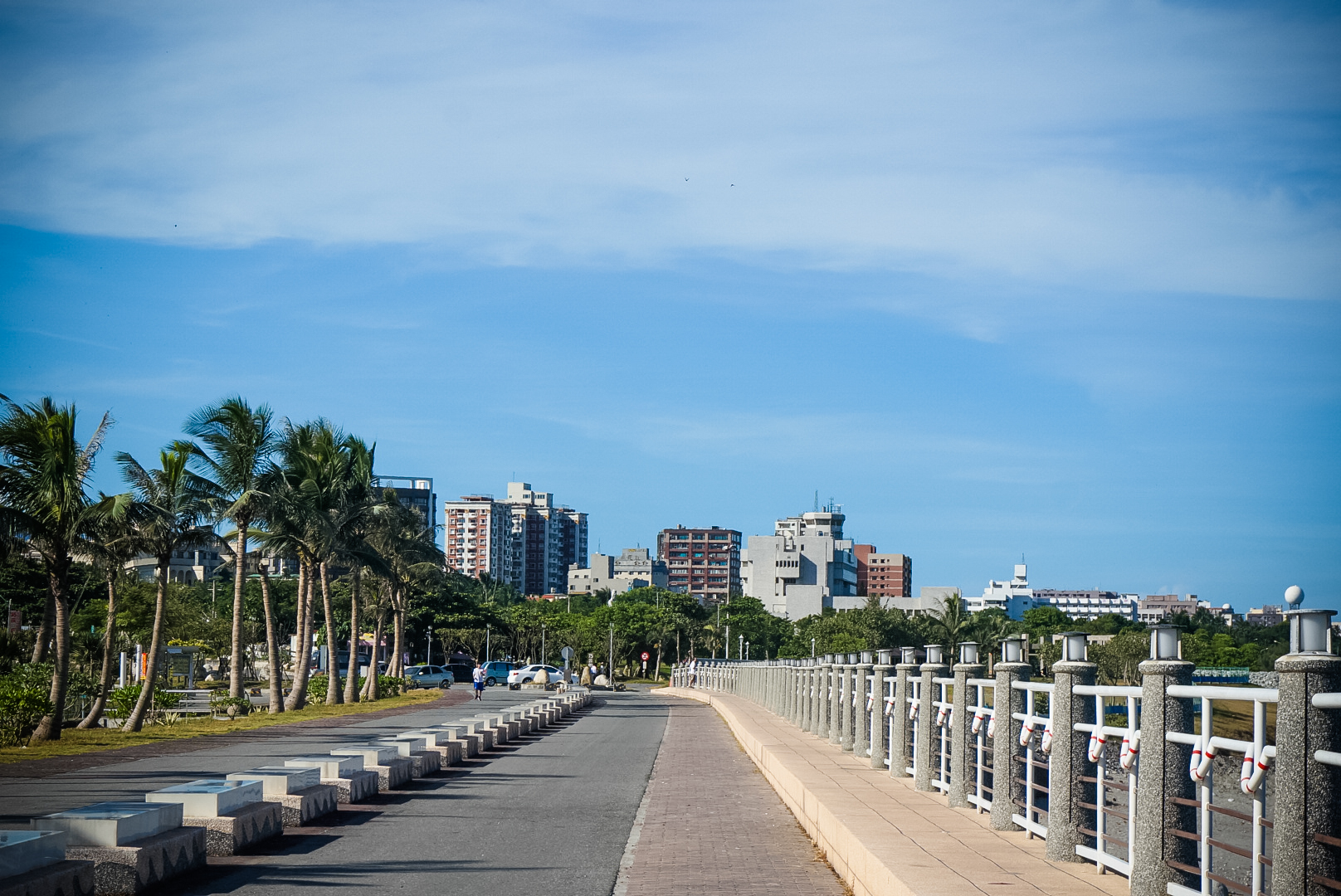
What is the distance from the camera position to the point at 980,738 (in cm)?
1166

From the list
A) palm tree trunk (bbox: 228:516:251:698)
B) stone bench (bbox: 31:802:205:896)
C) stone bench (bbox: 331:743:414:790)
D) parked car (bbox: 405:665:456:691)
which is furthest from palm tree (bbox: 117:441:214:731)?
parked car (bbox: 405:665:456:691)

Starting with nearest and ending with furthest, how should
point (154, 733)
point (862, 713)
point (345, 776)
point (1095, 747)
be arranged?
point (1095, 747) → point (345, 776) → point (862, 713) → point (154, 733)

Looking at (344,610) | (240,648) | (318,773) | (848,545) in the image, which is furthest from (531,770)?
(848,545)

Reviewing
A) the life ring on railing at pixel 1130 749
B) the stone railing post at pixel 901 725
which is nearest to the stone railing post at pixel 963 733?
the stone railing post at pixel 901 725

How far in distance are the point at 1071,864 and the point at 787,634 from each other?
420 ft

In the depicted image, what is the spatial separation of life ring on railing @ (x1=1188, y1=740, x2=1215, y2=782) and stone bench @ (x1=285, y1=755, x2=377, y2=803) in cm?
1003

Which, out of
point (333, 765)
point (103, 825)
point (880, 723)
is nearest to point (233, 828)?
point (103, 825)

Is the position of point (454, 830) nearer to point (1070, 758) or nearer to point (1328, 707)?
point (1070, 758)

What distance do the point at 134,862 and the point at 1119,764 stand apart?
266 inches

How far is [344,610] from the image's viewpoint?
10050cm

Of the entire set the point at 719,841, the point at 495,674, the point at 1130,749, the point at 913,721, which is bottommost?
the point at 495,674

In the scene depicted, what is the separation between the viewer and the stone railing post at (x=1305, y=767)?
5.10 meters

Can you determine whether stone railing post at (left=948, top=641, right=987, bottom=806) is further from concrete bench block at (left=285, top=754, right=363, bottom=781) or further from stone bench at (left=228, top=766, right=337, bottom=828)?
concrete bench block at (left=285, top=754, right=363, bottom=781)

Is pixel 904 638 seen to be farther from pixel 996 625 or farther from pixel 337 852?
pixel 337 852
